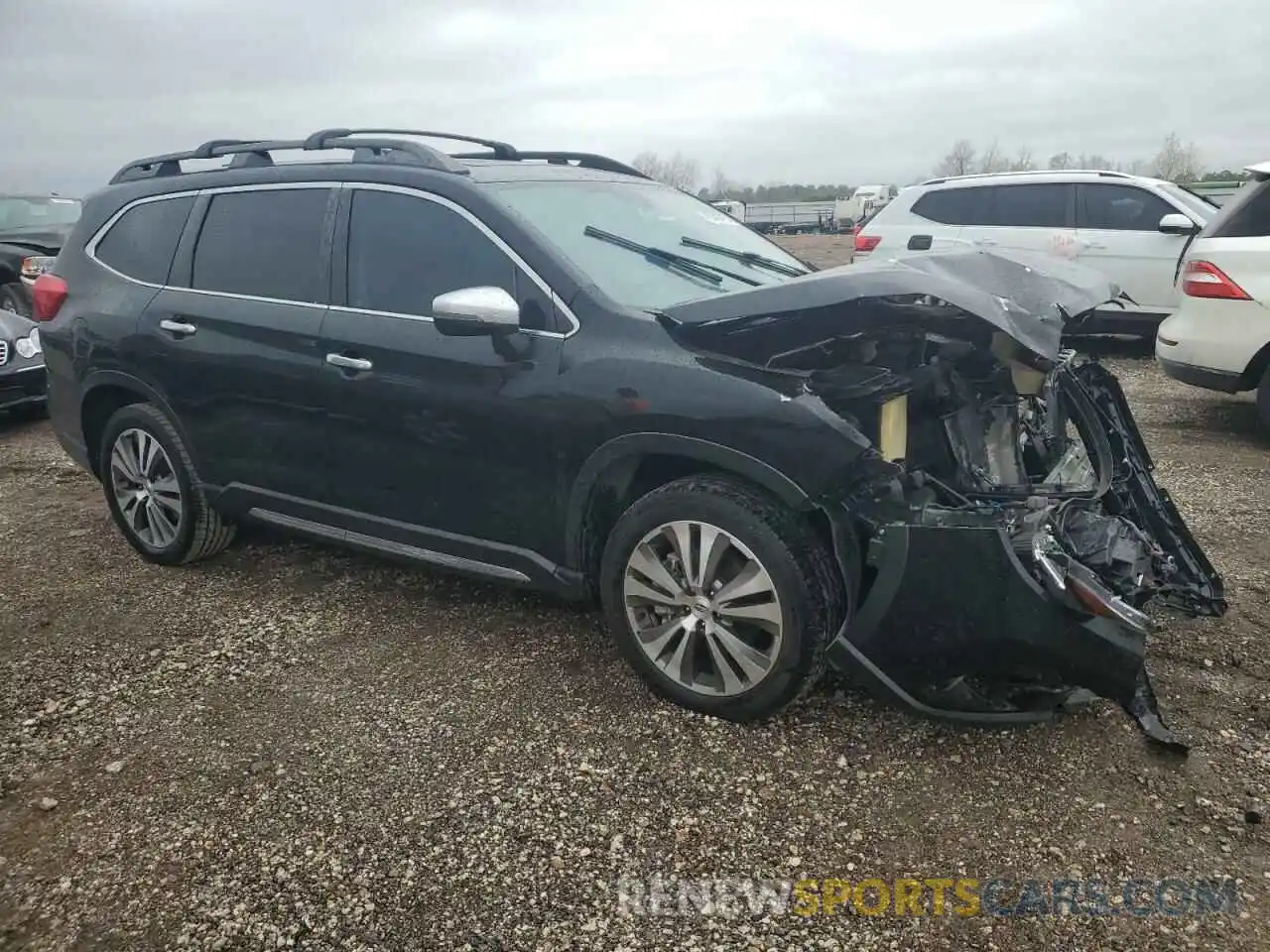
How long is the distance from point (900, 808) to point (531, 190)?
2.46 meters

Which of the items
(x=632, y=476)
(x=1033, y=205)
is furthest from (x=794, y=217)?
(x=632, y=476)

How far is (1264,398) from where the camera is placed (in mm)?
6070

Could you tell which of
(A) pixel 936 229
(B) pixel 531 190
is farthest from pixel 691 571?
(A) pixel 936 229

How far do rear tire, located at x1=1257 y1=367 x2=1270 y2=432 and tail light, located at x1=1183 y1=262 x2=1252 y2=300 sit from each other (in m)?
0.53

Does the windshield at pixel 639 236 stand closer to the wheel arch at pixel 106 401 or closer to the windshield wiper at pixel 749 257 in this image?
the windshield wiper at pixel 749 257

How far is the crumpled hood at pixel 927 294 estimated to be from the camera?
268cm

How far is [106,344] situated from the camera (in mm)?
4367

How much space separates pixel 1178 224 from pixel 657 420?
7.50 m

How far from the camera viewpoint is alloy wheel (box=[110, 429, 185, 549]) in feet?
14.3

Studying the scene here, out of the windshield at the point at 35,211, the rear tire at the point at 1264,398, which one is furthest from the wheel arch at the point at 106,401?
the windshield at the point at 35,211

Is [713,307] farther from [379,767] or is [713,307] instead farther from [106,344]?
[106,344]

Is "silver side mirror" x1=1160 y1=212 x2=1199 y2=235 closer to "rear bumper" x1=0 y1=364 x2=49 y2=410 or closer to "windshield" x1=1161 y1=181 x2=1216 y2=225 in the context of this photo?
"windshield" x1=1161 y1=181 x2=1216 y2=225

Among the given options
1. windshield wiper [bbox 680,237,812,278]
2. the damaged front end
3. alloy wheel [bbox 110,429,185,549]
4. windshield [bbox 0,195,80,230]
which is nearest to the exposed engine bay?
the damaged front end

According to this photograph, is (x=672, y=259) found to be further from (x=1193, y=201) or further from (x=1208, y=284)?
(x=1193, y=201)
